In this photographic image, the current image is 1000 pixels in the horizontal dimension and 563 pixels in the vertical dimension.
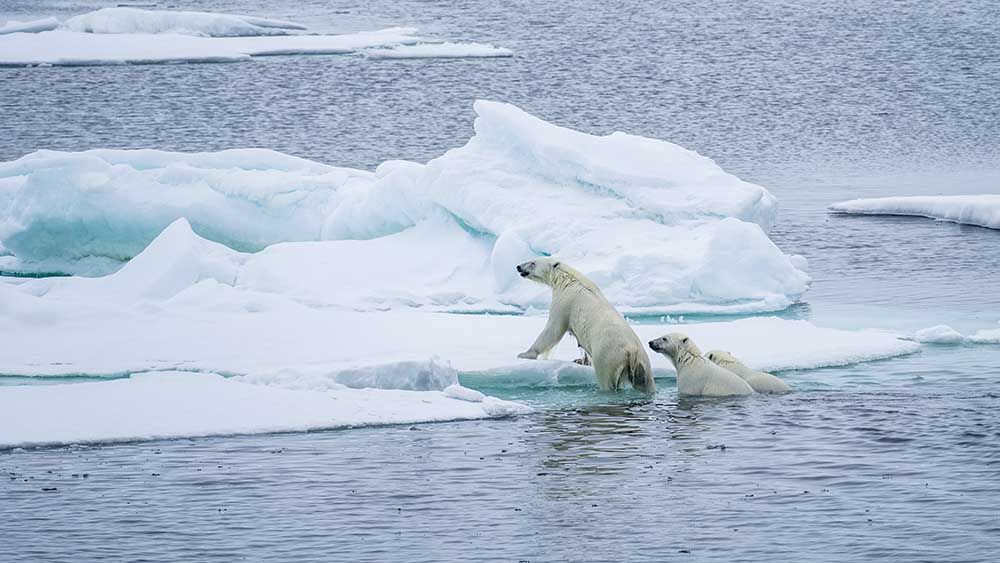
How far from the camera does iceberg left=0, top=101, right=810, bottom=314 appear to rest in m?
15.1

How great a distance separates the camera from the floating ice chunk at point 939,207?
19875 mm

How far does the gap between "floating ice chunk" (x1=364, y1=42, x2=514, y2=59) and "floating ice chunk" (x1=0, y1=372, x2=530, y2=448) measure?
27.2 m

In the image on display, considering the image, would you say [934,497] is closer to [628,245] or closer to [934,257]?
[628,245]

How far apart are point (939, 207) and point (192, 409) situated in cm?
1319

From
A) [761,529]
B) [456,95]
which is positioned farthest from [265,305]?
[456,95]

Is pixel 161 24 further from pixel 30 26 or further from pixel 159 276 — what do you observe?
pixel 159 276

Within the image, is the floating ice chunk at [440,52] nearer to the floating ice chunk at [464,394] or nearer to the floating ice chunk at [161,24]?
the floating ice chunk at [161,24]

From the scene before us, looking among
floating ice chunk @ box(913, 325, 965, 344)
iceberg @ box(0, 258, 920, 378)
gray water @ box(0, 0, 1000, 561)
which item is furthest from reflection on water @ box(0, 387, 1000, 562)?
floating ice chunk @ box(913, 325, 965, 344)

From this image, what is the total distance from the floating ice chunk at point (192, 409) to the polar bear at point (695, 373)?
1416 millimetres

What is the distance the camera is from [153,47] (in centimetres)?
3866

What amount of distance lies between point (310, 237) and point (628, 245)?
4.52 m

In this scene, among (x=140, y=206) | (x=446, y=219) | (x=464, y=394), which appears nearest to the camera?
(x=464, y=394)

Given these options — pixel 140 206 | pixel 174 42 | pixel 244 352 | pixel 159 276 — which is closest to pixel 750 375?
pixel 244 352

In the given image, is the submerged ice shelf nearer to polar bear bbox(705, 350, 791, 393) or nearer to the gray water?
the gray water
